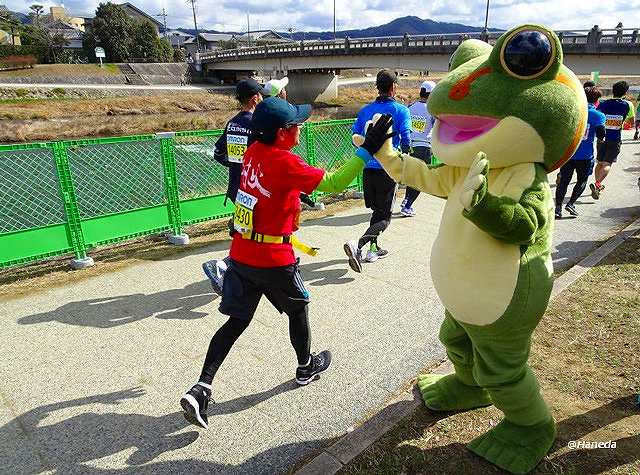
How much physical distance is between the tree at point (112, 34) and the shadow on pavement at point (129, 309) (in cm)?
5262

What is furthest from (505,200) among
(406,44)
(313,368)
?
(406,44)

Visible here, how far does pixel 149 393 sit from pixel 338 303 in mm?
1918

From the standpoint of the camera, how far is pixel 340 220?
745 cm

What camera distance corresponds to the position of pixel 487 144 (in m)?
2.16

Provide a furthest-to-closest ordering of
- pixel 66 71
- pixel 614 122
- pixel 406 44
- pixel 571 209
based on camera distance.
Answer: pixel 66 71, pixel 406 44, pixel 614 122, pixel 571 209

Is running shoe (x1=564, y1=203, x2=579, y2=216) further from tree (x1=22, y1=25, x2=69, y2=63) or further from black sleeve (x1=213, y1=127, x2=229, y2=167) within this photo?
tree (x1=22, y1=25, x2=69, y2=63)

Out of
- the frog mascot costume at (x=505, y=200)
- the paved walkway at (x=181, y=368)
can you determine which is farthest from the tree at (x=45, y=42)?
the frog mascot costume at (x=505, y=200)

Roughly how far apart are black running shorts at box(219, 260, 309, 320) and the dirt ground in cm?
102

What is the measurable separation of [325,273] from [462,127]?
126 inches

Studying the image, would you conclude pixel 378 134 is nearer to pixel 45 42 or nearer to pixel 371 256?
pixel 371 256

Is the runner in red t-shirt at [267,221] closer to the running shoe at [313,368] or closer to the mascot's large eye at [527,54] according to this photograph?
the running shoe at [313,368]

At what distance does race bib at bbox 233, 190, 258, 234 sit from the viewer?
2.75m

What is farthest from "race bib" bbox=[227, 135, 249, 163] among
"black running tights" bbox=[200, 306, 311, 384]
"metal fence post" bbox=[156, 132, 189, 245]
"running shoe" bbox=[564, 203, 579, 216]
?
"running shoe" bbox=[564, 203, 579, 216]

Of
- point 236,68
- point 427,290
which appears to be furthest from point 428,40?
point 427,290
